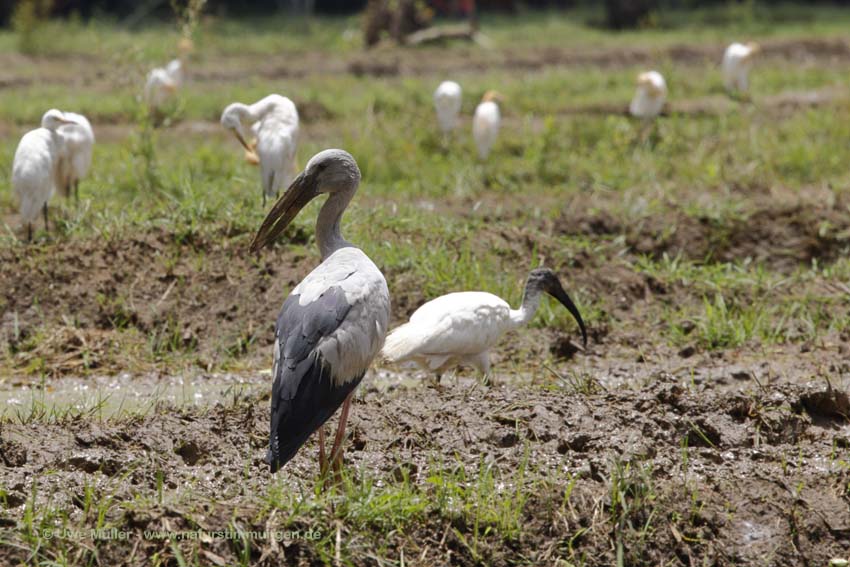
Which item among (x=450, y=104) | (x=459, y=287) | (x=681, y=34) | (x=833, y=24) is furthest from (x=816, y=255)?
(x=833, y=24)

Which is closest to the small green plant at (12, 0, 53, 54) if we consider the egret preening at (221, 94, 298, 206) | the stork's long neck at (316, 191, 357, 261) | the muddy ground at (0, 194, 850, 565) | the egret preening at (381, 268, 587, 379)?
the egret preening at (221, 94, 298, 206)

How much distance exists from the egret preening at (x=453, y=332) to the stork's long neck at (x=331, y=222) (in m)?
0.91

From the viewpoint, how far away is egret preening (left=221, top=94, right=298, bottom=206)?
25.0 ft

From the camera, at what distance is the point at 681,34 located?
67.1ft

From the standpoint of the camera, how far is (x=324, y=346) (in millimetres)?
A: 4477

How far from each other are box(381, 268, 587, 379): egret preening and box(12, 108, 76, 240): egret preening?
2678mm

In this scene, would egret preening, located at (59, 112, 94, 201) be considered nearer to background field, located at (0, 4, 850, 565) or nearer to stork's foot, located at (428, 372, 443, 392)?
background field, located at (0, 4, 850, 565)

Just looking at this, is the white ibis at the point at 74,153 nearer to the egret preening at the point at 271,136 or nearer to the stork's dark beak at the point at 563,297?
the egret preening at the point at 271,136

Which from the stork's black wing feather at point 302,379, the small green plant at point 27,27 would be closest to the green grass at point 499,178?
the small green plant at point 27,27

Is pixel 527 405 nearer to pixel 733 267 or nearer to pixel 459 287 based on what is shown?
pixel 459 287

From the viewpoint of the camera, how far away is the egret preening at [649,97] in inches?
437

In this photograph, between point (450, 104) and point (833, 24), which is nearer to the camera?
point (450, 104)

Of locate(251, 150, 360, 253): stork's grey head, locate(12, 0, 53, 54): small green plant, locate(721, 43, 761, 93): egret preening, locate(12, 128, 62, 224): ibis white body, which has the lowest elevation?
locate(12, 0, 53, 54): small green plant

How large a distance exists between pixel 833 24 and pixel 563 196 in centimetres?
1454
